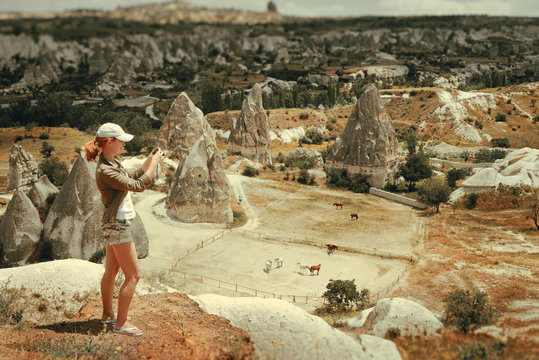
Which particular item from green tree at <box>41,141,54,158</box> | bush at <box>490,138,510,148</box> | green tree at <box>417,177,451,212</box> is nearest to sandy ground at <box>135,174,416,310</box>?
green tree at <box>417,177,451,212</box>

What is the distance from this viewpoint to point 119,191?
865 centimetres

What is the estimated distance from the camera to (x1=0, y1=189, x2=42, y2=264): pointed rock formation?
2439 centimetres

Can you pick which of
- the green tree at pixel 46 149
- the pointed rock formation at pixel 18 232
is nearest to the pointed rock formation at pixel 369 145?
the pointed rock formation at pixel 18 232

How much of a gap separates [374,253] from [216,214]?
44.6ft

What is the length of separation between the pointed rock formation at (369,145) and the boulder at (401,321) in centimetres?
4056

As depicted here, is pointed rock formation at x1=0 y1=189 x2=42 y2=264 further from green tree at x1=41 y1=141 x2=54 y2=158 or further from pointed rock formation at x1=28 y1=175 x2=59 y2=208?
green tree at x1=41 y1=141 x2=54 y2=158

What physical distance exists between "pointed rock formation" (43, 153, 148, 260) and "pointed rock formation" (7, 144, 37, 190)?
2237 cm

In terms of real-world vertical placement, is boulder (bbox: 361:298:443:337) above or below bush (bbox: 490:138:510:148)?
above

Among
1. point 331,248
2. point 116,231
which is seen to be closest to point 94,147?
point 116,231

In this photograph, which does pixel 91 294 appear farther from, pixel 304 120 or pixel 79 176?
pixel 304 120

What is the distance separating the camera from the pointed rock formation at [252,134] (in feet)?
203

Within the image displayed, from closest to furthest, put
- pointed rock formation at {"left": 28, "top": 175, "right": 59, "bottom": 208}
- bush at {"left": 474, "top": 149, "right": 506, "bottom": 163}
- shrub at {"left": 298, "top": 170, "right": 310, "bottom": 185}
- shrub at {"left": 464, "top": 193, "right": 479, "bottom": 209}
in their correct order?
pointed rock formation at {"left": 28, "top": 175, "right": 59, "bottom": 208} < shrub at {"left": 464, "top": 193, "right": 479, "bottom": 209} < shrub at {"left": 298, "top": 170, "right": 310, "bottom": 185} < bush at {"left": 474, "top": 149, "right": 506, "bottom": 163}

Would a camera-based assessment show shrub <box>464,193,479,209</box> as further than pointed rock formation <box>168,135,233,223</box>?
Yes

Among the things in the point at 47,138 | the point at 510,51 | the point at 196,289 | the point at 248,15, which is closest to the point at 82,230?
the point at 196,289
